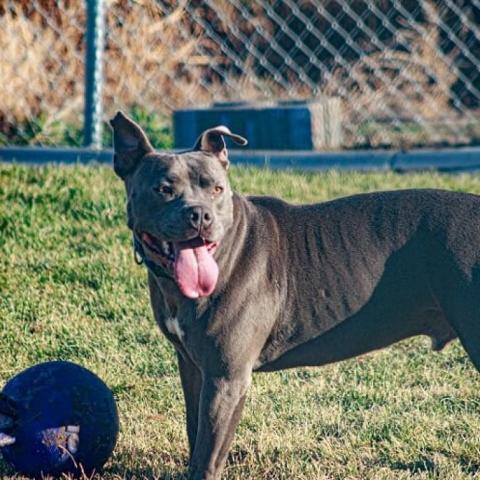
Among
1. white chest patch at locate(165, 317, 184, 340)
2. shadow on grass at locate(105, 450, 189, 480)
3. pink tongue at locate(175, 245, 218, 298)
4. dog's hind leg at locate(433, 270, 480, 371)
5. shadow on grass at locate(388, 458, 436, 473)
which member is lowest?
shadow on grass at locate(105, 450, 189, 480)

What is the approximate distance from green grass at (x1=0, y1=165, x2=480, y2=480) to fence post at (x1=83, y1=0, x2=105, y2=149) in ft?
1.58

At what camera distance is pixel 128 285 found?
21.9ft

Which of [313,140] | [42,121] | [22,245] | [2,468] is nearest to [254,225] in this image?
[2,468]

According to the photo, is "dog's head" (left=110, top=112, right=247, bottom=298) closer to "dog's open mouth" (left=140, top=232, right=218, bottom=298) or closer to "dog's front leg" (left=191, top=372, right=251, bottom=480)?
"dog's open mouth" (left=140, top=232, right=218, bottom=298)

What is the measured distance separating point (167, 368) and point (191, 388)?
3.79 feet

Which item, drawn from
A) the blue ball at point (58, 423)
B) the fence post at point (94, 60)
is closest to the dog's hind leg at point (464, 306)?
the blue ball at point (58, 423)

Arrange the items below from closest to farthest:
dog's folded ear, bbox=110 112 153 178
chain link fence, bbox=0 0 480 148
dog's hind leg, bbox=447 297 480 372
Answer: dog's hind leg, bbox=447 297 480 372 < dog's folded ear, bbox=110 112 153 178 < chain link fence, bbox=0 0 480 148

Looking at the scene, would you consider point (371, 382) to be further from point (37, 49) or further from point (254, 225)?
point (37, 49)

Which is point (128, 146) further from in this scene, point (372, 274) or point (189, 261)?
point (372, 274)

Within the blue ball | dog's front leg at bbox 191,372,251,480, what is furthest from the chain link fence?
dog's front leg at bbox 191,372,251,480

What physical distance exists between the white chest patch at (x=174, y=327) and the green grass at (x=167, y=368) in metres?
0.56

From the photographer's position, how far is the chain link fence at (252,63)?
916 centimetres

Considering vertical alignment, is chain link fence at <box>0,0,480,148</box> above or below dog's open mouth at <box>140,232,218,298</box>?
above

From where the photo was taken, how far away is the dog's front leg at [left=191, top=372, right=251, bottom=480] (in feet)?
14.1
